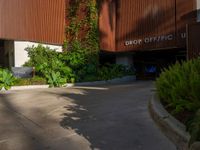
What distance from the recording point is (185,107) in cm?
727

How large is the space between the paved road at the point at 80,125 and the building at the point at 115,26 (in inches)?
346

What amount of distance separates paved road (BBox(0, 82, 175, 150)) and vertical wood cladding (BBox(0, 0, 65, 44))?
332 inches

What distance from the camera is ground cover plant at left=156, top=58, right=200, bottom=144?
7.06 metres

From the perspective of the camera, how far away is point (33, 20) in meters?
21.2

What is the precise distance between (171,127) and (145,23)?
16.7 metres

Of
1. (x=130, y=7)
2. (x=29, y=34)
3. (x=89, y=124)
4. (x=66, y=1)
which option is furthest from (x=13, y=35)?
(x=89, y=124)

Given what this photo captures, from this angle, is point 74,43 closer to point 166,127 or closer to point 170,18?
point 170,18

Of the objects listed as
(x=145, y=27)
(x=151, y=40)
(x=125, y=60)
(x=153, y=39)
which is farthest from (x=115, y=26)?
(x=153, y=39)

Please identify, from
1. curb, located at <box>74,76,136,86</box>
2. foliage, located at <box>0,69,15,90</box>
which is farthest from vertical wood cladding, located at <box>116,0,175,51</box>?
foliage, located at <box>0,69,15,90</box>

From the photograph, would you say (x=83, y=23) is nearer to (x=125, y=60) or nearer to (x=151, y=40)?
(x=151, y=40)

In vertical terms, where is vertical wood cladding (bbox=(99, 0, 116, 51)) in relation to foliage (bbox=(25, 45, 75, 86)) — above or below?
above

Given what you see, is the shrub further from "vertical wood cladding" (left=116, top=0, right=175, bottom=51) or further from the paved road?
"vertical wood cladding" (left=116, top=0, right=175, bottom=51)

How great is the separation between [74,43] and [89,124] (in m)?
14.6

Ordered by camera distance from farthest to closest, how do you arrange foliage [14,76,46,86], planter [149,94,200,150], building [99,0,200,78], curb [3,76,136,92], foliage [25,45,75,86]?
building [99,0,200,78]
foliage [25,45,75,86]
foliage [14,76,46,86]
curb [3,76,136,92]
planter [149,94,200,150]
